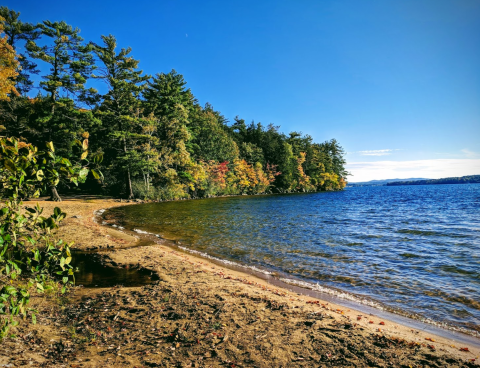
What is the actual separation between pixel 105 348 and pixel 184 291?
8.26 ft

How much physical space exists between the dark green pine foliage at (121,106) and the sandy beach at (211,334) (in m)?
29.8

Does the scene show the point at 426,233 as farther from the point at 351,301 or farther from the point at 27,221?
the point at 27,221

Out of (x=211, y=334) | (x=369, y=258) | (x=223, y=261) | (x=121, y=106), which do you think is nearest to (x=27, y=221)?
(x=211, y=334)

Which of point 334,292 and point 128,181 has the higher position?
point 128,181

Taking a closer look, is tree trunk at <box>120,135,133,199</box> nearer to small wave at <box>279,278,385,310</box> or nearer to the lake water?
the lake water

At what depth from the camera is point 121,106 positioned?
34.3 m

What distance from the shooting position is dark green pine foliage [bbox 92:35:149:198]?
1259 inches

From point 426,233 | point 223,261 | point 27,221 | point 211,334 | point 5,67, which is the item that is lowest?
point 426,233

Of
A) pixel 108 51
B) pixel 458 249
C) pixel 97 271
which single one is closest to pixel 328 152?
pixel 108 51

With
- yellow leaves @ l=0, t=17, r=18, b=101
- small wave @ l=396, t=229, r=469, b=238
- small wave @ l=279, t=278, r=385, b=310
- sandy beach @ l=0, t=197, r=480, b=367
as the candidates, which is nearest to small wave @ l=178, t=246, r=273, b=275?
small wave @ l=279, t=278, r=385, b=310

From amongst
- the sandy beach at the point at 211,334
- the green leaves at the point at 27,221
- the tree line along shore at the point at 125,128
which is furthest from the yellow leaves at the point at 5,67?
the green leaves at the point at 27,221

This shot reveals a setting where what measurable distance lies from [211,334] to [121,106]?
3617cm

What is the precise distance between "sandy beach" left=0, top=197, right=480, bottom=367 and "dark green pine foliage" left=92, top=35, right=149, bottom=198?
29.8 m

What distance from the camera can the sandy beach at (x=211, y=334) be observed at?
3916 millimetres
